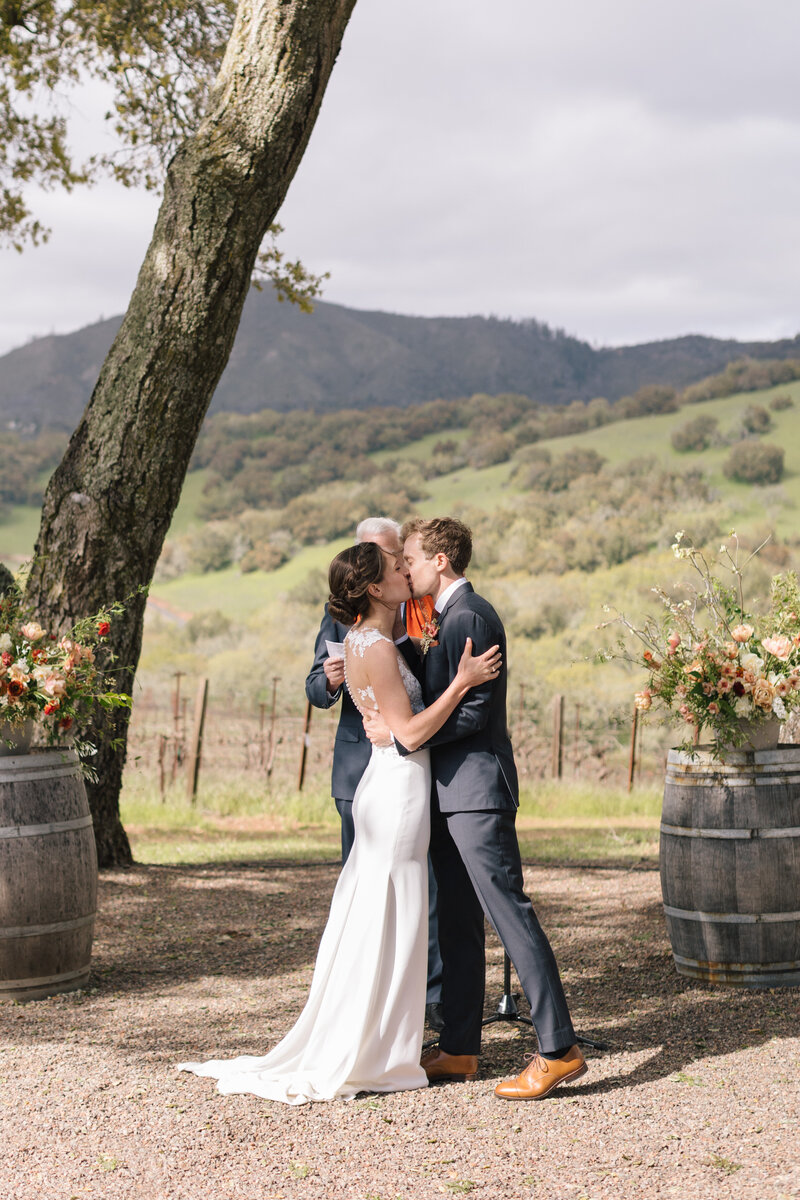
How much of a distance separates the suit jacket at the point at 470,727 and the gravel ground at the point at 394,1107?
1030 mm

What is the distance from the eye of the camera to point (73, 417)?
10850 cm

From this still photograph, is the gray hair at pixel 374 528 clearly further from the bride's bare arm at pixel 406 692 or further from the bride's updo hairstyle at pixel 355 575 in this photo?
the bride's bare arm at pixel 406 692

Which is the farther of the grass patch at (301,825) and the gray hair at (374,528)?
the grass patch at (301,825)

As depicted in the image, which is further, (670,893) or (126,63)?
(126,63)

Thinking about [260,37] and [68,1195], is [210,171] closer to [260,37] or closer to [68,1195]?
[260,37]

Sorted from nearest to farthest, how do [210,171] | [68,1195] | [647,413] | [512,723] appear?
[68,1195]
[210,171]
[512,723]
[647,413]

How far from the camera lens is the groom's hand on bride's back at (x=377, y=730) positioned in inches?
157

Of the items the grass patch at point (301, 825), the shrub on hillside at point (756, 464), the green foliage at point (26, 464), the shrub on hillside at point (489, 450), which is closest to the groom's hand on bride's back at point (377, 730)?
the grass patch at point (301, 825)

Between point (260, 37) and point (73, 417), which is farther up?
point (73, 417)

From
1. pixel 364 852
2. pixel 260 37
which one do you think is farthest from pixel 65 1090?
pixel 260 37

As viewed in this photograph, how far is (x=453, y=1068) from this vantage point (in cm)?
396

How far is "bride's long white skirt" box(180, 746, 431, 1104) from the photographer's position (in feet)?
12.5

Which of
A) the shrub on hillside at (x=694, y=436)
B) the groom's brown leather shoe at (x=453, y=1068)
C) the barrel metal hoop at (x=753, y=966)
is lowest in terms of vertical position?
the groom's brown leather shoe at (x=453, y=1068)

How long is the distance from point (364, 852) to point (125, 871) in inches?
185
